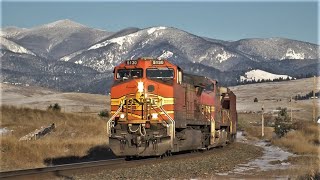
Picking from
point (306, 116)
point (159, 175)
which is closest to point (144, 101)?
point (159, 175)

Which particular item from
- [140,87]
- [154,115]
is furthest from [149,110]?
[140,87]

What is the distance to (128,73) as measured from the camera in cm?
2545

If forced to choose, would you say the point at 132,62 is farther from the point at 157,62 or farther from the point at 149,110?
the point at 149,110

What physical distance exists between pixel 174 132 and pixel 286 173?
18.2 ft

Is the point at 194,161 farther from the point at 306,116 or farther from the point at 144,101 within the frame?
the point at 306,116

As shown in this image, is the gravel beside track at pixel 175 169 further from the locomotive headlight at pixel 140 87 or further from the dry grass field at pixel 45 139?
the dry grass field at pixel 45 139

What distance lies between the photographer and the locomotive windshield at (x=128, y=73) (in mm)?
25225

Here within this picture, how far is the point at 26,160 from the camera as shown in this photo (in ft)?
82.2

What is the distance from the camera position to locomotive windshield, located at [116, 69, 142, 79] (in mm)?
25225

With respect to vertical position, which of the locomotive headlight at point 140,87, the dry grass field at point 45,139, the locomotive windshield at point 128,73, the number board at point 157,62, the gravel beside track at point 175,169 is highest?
the number board at point 157,62

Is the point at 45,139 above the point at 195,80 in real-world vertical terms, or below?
below

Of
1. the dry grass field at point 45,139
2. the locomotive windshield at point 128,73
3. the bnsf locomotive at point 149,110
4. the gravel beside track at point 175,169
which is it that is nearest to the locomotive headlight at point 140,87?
the bnsf locomotive at point 149,110

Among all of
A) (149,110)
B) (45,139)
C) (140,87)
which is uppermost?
(140,87)

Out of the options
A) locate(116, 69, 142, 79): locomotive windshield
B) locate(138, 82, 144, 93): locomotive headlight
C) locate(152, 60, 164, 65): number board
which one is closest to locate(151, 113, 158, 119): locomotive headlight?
locate(138, 82, 144, 93): locomotive headlight
